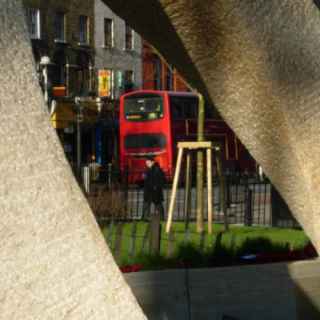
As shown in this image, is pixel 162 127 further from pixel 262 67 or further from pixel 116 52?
pixel 262 67

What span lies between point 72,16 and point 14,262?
2070 inches

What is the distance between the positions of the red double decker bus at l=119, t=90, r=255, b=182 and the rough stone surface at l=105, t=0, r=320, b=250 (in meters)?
35.6

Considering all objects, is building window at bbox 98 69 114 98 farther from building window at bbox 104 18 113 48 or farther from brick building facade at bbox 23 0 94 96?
building window at bbox 104 18 113 48

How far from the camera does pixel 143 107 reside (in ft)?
136

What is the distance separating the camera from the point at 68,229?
308 centimetres

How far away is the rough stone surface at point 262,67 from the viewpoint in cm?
388

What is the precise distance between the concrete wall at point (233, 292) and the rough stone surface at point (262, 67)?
3852 mm

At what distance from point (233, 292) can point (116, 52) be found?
165 feet

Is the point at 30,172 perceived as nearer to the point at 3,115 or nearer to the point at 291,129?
the point at 3,115

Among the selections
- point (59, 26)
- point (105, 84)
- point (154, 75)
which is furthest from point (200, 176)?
point (154, 75)

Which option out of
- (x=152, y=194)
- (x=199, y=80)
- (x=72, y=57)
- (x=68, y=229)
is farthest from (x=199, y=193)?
(x=72, y=57)

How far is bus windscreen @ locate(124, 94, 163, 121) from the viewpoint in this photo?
40.8m

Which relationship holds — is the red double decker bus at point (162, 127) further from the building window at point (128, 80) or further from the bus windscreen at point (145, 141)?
the building window at point (128, 80)

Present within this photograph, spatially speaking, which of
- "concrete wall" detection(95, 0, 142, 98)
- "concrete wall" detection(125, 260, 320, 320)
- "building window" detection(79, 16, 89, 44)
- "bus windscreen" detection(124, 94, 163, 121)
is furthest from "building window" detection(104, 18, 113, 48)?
"concrete wall" detection(125, 260, 320, 320)
